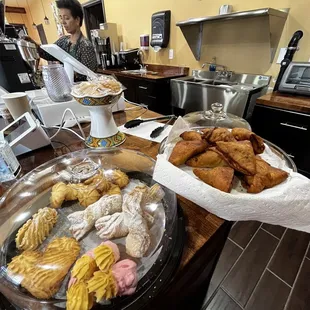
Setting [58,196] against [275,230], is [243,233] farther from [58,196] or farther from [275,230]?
[58,196]

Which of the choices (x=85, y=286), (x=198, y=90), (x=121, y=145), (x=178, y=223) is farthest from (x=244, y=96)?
(x=85, y=286)

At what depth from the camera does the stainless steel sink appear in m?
1.68

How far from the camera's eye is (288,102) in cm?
133

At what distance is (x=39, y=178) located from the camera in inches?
20.7

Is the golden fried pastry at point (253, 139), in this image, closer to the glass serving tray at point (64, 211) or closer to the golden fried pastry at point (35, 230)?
the glass serving tray at point (64, 211)

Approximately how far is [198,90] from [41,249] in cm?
201

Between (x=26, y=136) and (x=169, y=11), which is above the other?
(x=169, y=11)

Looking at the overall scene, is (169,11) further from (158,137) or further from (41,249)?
(41,249)

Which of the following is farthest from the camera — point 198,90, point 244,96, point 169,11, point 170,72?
point 170,72

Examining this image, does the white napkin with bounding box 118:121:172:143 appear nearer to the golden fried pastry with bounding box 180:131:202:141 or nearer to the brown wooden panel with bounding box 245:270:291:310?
the golden fried pastry with bounding box 180:131:202:141

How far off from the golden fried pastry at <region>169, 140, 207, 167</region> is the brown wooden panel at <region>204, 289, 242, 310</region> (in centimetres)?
95

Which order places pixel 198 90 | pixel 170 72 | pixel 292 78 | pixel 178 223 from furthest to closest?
pixel 170 72
pixel 198 90
pixel 292 78
pixel 178 223

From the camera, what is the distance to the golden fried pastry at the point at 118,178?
0.50 metres

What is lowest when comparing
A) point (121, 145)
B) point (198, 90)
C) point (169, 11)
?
point (198, 90)
